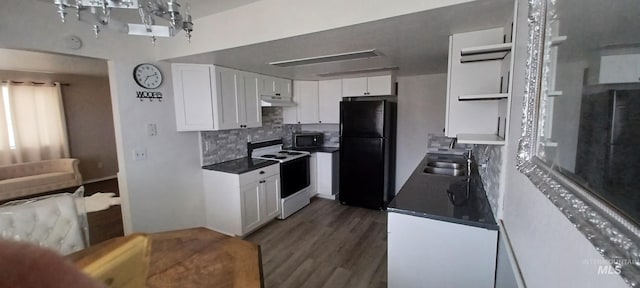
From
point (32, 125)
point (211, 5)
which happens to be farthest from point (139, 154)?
point (32, 125)

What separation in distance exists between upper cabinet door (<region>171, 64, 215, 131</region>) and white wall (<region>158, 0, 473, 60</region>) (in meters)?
0.36

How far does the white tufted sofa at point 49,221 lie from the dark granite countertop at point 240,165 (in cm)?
141

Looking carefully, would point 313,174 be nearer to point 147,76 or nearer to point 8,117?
point 147,76

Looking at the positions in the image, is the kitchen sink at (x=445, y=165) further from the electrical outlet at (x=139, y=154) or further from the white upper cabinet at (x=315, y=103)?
the electrical outlet at (x=139, y=154)

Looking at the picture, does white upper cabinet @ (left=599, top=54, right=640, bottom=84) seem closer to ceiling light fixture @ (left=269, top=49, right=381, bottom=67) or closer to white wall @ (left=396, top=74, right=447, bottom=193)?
ceiling light fixture @ (left=269, top=49, right=381, bottom=67)

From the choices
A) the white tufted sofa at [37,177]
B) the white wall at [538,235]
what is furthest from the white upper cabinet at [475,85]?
the white tufted sofa at [37,177]

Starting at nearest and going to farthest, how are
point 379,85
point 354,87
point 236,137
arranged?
point 236,137, point 379,85, point 354,87

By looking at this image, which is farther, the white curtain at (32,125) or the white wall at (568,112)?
the white curtain at (32,125)

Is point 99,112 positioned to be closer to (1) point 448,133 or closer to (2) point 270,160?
(2) point 270,160

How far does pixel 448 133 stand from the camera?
187 centimetres

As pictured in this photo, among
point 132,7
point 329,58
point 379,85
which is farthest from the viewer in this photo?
point 379,85

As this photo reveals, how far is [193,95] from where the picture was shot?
2.78 metres

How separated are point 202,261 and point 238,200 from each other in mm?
1627

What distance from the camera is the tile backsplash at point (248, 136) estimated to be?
315cm
